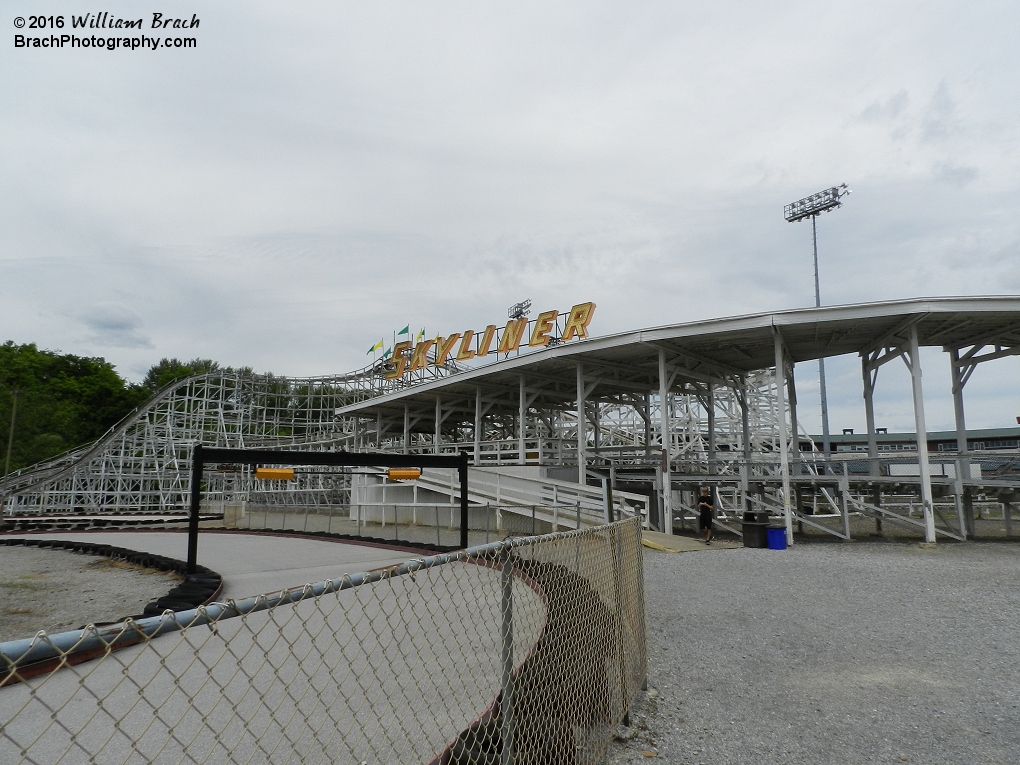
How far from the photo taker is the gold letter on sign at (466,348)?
32.4 m

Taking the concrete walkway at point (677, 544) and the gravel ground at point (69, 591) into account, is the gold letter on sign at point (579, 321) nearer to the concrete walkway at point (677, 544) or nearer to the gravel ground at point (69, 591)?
the concrete walkway at point (677, 544)

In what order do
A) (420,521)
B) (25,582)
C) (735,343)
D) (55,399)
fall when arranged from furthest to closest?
(55,399), (420,521), (735,343), (25,582)

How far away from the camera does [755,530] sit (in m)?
15.0

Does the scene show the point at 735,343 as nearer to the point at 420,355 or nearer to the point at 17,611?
the point at 17,611

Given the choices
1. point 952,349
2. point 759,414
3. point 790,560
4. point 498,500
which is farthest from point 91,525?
point 759,414

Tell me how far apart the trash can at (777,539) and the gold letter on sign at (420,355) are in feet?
80.3

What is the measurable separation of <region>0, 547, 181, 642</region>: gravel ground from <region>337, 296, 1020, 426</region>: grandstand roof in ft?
45.9

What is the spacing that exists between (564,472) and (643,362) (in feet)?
17.6

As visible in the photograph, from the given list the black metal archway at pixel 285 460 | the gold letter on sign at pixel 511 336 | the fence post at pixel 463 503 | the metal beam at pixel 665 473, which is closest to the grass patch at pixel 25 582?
the black metal archway at pixel 285 460

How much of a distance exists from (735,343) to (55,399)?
55343mm

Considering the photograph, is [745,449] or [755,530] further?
[745,449]

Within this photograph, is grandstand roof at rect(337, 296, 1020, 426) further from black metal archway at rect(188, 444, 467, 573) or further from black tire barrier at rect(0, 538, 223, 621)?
black tire barrier at rect(0, 538, 223, 621)

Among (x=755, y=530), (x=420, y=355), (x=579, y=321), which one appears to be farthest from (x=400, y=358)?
(x=755, y=530)

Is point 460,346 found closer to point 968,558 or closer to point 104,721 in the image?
point 968,558
